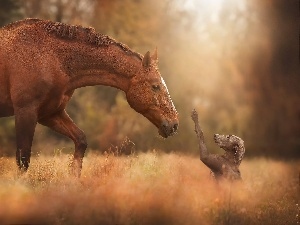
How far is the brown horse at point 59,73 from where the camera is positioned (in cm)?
873

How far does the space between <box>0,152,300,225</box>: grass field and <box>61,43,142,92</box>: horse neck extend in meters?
1.34

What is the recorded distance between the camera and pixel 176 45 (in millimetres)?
20422

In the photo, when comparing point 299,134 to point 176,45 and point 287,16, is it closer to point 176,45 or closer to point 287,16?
point 287,16

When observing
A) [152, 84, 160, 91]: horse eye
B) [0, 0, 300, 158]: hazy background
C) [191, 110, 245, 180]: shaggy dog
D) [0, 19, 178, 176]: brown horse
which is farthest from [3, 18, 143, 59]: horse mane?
[0, 0, 300, 158]: hazy background

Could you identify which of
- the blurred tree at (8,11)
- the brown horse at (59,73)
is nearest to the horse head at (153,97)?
the brown horse at (59,73)

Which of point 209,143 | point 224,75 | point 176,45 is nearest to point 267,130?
point 209,143

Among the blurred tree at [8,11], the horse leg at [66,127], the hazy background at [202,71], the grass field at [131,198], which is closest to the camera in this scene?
the grass field at [131,198]

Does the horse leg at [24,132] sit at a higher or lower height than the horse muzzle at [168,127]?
lower

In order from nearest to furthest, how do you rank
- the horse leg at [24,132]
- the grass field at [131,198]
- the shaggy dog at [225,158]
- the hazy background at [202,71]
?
1. the grass field at [131,198]
2. the horse leg at [24,132]
3. the shaggy dog at [225,158]
4. the hazy background at [202,71]

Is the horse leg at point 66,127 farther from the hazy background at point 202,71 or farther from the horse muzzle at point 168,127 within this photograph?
the hazy background at point 202,71

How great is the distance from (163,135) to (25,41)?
265 cm

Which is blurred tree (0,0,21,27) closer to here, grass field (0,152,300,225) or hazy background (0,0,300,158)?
hazy background (0,0,300,158)

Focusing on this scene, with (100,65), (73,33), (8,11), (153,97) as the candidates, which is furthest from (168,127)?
(8,11)

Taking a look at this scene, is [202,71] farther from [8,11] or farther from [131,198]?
[131,198]
